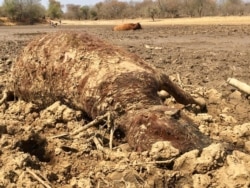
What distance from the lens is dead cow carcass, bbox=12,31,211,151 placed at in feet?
12.4

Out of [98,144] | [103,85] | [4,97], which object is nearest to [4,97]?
[4,97]

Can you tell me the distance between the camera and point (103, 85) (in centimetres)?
437

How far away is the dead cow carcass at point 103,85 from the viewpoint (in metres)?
3.77

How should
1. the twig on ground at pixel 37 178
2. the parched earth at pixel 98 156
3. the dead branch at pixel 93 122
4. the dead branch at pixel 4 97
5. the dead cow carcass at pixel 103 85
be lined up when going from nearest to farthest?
1. the twig on ground at pixel 37 178
2. the parched earth at pixel 98 156
3. the dead cow carcass at pixel 103 85
4. the dead branch at pixel 93 122
5. the dead branch at pixel 4 97

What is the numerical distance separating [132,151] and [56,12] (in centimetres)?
5562

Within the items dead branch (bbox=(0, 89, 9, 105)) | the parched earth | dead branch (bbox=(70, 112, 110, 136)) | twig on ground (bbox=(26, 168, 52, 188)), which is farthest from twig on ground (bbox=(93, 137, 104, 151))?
dead branch (bbox=(0, 89, 9, 105))

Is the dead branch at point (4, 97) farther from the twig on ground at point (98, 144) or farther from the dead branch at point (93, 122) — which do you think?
the twig on ground at point (98, 144)

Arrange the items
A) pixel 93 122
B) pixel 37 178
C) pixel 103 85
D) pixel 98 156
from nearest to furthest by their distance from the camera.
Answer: pixel 37 178
pixel 98 156
pixel 93 122
pixel 103 85

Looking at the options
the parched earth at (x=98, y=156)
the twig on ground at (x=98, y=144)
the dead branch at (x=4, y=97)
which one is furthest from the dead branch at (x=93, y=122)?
the dead branch at (x=4, y=97)

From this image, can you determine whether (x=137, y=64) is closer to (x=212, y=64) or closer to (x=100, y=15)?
(x=212, y=64)

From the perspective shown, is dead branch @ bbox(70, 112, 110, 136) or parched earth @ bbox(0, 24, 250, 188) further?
dead branch @ bbox(70, 112, 110, 136)

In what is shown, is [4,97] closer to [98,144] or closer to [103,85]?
[103,85]

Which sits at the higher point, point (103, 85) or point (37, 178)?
point (103, 85)

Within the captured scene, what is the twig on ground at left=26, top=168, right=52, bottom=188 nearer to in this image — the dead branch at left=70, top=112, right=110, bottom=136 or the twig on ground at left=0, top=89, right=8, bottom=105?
the dead branch at left=70, top=112, right=110, bottom=136
